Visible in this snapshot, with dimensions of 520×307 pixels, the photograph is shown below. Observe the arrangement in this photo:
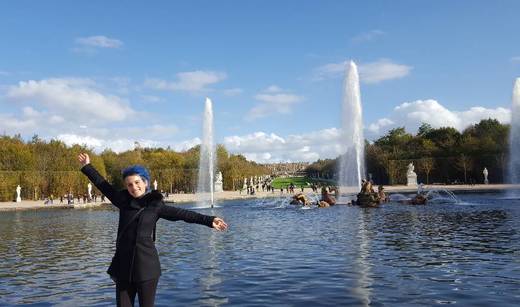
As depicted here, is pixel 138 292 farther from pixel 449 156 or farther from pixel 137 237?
pixel 449 156

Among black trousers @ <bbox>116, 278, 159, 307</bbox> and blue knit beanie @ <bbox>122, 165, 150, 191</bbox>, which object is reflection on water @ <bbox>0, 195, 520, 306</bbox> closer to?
black trousers @ <bbox>116, 278, 159, 307</bbox>

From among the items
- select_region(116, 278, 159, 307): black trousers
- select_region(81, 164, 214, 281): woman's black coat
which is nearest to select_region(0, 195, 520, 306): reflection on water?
select_region(116, 278, 159, 307): black trousers

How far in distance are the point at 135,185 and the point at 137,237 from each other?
0.69 m

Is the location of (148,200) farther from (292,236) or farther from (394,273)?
(292,236)

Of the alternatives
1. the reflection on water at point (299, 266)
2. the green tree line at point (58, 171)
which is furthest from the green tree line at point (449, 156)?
the reflection on water at point (299, 266)

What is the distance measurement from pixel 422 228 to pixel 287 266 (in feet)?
41.5

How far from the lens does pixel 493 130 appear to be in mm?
113438

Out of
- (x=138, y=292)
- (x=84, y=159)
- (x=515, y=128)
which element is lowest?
(x=138, y=292)

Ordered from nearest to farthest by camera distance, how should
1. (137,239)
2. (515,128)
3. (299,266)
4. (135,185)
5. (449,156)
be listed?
1. (137,239)
2. (135,185)
3. (299,266)
4. (515,128)
5. (449,156)

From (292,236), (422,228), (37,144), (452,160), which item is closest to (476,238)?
(422,228)

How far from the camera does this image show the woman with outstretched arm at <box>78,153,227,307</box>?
6.50 meters

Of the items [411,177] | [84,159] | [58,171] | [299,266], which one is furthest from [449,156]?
[84,159]

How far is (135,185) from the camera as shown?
6.61 meters

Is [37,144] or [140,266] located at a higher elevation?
[37,144]
